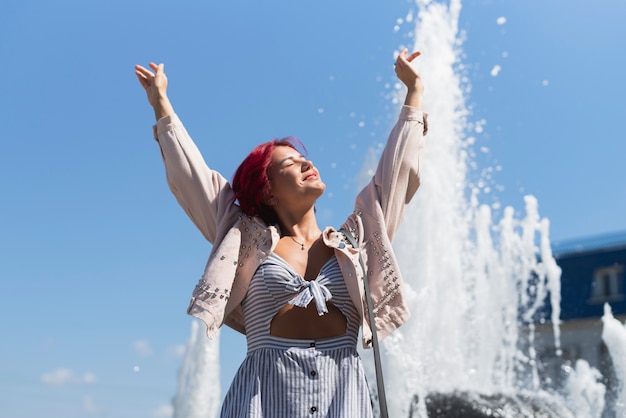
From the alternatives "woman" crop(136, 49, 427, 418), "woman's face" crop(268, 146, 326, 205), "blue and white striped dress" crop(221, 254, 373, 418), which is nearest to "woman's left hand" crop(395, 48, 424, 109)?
"woman" crop(136, 49, 427, 418)

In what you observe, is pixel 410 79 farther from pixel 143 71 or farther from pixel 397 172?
pixel 143 71

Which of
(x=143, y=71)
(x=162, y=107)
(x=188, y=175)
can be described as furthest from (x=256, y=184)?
(x=143, y=71)

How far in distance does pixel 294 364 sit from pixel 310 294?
0.78 feet

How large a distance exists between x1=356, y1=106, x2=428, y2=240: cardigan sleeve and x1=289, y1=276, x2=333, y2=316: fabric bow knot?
0.43 meters

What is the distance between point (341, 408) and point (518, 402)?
6300 millimetres

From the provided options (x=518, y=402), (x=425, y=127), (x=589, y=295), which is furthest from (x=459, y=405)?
(x=589, y=295)

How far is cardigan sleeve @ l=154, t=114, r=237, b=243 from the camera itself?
271cm

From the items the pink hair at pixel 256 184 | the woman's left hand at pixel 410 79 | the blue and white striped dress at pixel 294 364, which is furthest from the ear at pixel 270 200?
the woman's left hand at pixel 410 79

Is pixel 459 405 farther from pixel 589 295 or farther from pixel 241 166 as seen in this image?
pixel 589 295

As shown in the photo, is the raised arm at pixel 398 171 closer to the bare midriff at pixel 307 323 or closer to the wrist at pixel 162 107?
the bare midriff at pixel 307 323

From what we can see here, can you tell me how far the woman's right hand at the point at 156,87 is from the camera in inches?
110

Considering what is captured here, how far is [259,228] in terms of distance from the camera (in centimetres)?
272

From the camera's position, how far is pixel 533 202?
17312 mm

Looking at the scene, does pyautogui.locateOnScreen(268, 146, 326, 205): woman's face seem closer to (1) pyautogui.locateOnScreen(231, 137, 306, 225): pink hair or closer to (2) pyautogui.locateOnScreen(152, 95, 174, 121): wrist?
(1) pyautogui.locateOnScreen(231, 137, 306, 225): pink hair
